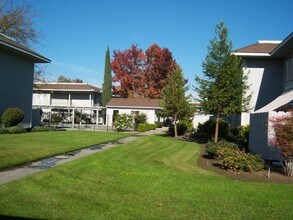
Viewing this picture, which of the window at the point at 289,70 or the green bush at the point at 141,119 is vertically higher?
the window at the point at 289,70

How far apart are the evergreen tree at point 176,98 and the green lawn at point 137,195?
17.0 meters

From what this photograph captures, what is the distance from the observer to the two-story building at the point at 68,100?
167 ft

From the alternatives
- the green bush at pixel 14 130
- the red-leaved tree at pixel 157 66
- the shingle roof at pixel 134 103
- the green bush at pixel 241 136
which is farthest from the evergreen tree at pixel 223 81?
the red-leaved tree at pixel 157 66

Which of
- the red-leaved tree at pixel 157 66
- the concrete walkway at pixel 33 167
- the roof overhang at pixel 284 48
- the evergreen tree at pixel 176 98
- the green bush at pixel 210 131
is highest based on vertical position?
the red-leaved tree at pixel 157 66

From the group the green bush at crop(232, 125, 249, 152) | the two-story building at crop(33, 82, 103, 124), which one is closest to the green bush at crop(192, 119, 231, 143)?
the green bush at crop(232, 125, 249, 152)

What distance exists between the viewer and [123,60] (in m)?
63.0

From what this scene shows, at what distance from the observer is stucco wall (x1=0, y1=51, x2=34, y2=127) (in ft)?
83.4

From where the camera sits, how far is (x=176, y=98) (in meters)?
27.7

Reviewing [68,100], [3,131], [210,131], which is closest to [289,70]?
[210,131]

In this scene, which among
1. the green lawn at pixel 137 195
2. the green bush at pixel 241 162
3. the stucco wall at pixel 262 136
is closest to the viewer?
the green lawn at pixel 137 195

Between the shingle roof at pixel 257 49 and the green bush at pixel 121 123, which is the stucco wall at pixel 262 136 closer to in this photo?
the shingle roof at pixel 257 49

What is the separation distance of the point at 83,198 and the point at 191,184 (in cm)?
304

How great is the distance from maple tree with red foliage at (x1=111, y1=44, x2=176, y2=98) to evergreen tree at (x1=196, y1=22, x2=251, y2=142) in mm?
39978

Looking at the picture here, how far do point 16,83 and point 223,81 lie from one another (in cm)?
1671
